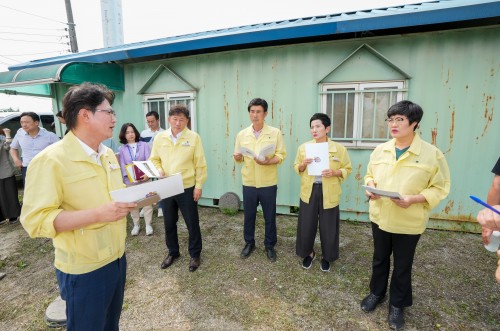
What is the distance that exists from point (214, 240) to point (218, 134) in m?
2.10

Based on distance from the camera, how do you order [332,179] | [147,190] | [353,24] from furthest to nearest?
[353,24], [332,179], [147,190]

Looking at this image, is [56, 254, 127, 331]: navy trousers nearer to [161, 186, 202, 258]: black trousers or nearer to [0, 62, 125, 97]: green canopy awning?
[161, 186, 202, 258]: black trousers

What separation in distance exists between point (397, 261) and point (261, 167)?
1719mm

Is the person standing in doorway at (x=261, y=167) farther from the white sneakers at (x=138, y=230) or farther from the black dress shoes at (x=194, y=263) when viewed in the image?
the white sneakers at (x=138, y=230)

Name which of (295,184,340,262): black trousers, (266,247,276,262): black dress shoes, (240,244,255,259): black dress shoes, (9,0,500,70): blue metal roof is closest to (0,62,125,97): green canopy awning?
(9,0,500,70): blue metal roof

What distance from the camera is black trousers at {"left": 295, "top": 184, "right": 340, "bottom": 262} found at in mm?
3080

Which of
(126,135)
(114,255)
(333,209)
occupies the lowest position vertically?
(333,209)

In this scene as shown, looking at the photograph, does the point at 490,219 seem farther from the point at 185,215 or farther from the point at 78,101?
the point at 185,215

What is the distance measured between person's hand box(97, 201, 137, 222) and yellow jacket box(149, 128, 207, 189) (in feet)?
5.49

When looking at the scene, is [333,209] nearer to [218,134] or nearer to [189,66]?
[218,134]

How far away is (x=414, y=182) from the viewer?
210 centimetres

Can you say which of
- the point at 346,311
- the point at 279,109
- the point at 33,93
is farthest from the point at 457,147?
the point at 33,93

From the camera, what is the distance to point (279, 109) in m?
4.68

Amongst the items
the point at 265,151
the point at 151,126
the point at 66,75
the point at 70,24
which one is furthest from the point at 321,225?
the point at 70,24
